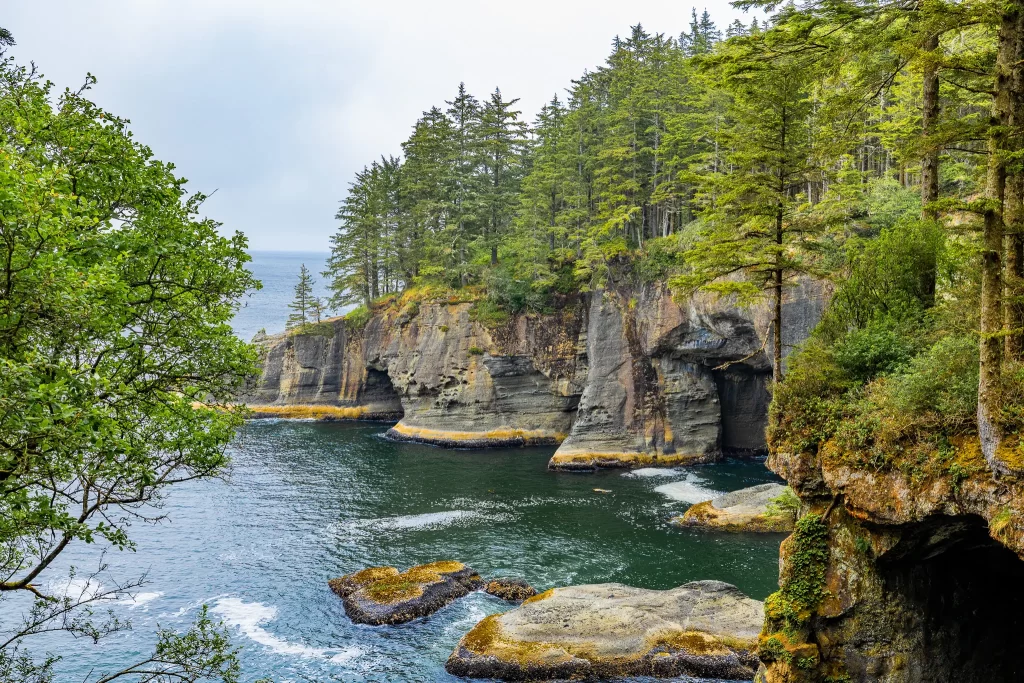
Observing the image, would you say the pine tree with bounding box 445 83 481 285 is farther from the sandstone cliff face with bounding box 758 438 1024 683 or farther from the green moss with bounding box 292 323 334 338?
the sandstone cliff face with bounding box 758 438 1024 683

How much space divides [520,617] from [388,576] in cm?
703

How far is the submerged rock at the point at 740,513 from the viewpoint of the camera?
3015cm

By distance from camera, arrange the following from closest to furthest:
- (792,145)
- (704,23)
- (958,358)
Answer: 1. (958,358)
2. (792,145)
3. (704,23)

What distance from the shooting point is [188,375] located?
1107 centimetres

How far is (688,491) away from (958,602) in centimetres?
2345

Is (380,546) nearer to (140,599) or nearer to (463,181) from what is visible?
(140,599)

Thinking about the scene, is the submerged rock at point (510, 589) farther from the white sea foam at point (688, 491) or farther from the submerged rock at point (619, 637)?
the white sea foam at point (688, 491)

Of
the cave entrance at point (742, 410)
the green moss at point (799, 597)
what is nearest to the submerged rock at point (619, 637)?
the green moss at point (799, 597)

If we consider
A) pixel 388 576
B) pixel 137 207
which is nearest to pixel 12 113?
pixel 137 207

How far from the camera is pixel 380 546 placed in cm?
3030

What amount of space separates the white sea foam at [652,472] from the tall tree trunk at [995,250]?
31.6 metres

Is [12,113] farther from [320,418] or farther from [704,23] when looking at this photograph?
[704,23]

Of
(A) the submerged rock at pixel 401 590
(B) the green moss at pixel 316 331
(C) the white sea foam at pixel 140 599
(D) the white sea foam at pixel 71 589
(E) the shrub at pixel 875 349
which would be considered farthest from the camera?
(B) the green moss at pixel 316 331

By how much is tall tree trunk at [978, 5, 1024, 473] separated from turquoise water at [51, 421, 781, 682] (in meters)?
15.1
